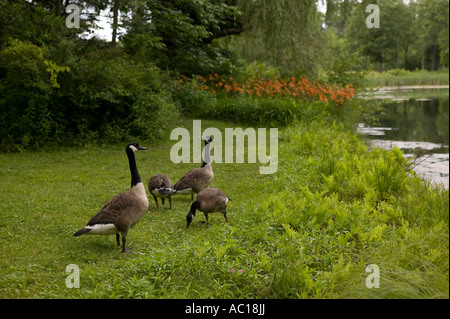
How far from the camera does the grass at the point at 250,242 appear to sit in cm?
391

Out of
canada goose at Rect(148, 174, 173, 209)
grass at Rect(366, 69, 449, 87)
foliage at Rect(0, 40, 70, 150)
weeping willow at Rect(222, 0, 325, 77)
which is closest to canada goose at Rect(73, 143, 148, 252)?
canada goose at Rect(148, 174, 173, 209)

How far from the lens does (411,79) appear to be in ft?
109

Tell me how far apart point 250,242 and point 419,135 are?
13.3 meters

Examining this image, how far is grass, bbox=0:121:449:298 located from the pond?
117 inches

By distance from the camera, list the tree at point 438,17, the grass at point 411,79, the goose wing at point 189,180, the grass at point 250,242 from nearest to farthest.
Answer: the grass at point 250,242 → the tree at point 438,17 → the goose wing at point 189,180 → the grass at point 411,79

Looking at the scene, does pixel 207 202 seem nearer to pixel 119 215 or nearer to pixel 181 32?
→ pixel 119 215

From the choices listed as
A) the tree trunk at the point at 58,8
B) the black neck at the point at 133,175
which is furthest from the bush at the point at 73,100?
the black neck at the point at 133,175

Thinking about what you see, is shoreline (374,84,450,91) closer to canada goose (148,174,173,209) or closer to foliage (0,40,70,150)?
foliage (0,40,70,150)

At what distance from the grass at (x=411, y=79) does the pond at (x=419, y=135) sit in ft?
22.4

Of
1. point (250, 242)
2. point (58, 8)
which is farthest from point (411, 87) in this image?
point (250, 242)

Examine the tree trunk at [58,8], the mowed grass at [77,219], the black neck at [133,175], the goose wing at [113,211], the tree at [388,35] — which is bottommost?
the mowed grass at [77,219]

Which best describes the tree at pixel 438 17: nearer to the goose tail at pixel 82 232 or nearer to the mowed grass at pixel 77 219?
the mowed grass at pixel 77 219

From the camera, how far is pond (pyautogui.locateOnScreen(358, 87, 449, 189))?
11.2 meters

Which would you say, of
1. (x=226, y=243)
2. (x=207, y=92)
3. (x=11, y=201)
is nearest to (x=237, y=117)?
(x=207, y=92)
